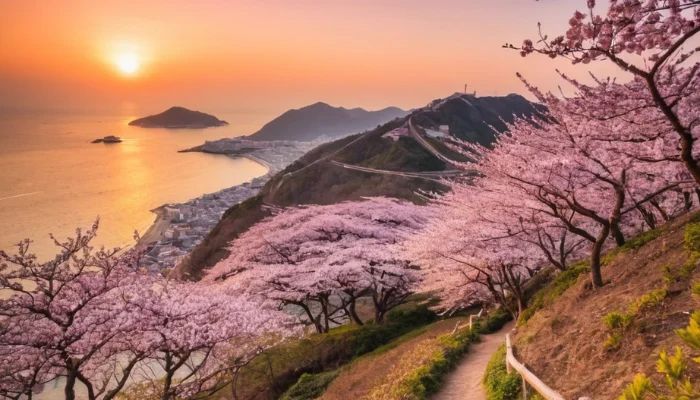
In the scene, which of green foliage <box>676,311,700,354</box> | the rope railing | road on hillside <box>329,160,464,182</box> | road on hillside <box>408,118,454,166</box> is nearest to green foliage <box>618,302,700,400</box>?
green foliage <box>676,311,700,354</box>

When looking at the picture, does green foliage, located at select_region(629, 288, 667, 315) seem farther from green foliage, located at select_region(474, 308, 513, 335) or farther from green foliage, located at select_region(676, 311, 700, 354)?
green foliage, located at select_region(474, 308, 513, 335)

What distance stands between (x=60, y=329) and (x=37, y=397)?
16165 millimetres

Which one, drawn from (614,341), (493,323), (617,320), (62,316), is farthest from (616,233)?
(62,316)

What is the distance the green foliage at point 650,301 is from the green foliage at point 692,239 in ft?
4.64

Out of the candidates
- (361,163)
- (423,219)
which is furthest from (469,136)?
(423,219)

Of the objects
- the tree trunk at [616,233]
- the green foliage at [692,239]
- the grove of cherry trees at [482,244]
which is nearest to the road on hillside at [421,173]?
the grove of cherry trees at [482,244]

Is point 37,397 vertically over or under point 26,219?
under

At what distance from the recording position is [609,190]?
1234 centimetres

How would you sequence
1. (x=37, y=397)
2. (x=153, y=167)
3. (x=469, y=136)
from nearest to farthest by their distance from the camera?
1. (x=37, y=397)
2. (x=469, y=136)
3. (x=153, y=167)

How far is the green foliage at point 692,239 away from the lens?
7.75 m

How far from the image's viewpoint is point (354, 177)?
61.0 meters

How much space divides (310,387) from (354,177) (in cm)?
4576

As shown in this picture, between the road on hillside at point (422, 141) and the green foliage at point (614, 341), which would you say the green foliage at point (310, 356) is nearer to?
the green foliage at point (614, 341)

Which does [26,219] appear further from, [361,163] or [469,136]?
[469,136]
